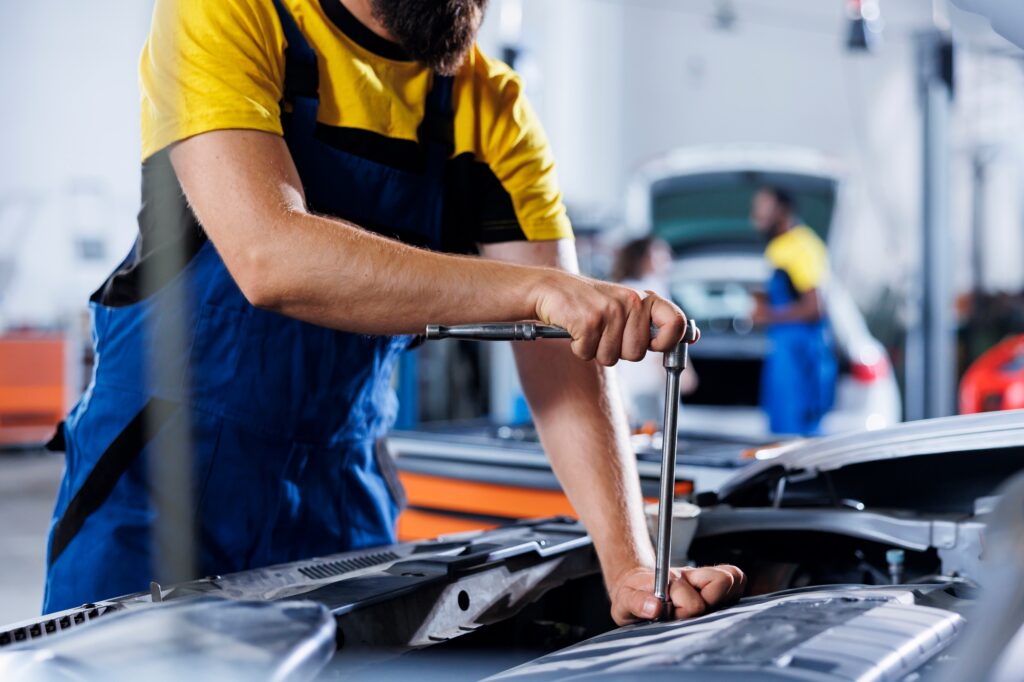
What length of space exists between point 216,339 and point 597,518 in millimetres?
512

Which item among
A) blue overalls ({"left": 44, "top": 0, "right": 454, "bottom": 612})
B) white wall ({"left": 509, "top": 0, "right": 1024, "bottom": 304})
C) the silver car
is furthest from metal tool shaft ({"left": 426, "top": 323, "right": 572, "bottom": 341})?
white wall ({"left": 509, "top": 0, "right": 1024, "bottom": 304})

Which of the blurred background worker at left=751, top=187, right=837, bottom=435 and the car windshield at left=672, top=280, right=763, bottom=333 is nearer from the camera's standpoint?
the blurred background worker at left=751, top=187, right=837, bottom=435

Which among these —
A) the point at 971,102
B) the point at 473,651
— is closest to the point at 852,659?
the point at 473,651

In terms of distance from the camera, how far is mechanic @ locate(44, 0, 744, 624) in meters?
0.99

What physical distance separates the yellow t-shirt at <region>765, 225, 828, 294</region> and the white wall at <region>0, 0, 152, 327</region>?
3.75 metres

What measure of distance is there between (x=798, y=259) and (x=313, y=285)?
435 cm

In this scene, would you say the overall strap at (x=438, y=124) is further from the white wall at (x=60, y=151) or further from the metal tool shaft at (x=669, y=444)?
the white wall at (x=60, y=151)

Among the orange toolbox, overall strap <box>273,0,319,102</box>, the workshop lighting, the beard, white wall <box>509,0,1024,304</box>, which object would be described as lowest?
the orange toolbox

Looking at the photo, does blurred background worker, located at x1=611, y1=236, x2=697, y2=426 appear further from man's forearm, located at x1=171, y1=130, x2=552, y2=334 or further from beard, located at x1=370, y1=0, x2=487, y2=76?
man's forearm, located at x1=171, y1=130, x2=552, y2=334

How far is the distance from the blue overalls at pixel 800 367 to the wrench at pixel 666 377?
166 inches

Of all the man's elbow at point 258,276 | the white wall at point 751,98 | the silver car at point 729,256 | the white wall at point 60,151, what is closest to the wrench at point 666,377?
the man's elbow at point 258,276

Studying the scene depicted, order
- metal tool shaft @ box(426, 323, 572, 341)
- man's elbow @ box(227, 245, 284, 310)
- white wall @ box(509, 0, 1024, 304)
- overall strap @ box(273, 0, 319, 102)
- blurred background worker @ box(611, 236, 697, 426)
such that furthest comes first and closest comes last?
white wall @ box(509, 0, 1024, 304), blurred background worker @ box(611, 236, 697, 426), overall strap @ box(273, 0, 319, 102), man's elbow @ box(227, 245, 284, 310), metal tool shaft @ box(426, 323, 572, 341)

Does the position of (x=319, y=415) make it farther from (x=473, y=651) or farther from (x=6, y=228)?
(x=6, y=228)

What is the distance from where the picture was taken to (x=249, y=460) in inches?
49.4
